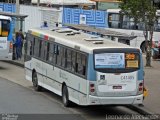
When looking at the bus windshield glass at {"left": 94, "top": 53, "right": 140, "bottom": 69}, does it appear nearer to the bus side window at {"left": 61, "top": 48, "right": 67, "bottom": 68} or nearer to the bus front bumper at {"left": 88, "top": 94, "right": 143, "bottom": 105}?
the bus front bumper at {"left": 88, "top": 94, "right": 143, "bottom": 105}

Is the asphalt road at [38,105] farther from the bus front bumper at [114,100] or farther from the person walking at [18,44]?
the person walking at [18,44]

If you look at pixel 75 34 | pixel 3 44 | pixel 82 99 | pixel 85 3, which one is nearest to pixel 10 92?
pixel 75 34

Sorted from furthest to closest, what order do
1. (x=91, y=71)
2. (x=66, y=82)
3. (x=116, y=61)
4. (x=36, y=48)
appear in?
(x=36, y=48) < (x=66, y=82) < (x=116, y=61) < (x=91, y=71)

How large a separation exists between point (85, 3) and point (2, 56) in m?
28.8

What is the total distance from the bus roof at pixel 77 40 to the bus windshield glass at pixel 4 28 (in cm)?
778

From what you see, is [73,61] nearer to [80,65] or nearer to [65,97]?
[80,65]

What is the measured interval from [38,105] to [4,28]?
39.7 ft

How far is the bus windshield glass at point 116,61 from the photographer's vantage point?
51.0ft

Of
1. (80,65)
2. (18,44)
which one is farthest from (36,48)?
(18,44)

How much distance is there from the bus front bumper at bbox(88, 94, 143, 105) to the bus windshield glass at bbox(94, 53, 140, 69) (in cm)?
89

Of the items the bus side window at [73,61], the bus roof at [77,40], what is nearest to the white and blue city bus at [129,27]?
the bus roof at [77,40]

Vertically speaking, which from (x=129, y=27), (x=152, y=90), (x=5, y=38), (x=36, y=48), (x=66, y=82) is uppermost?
(x=36, y=48)

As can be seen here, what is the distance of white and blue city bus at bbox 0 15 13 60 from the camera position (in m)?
28.7

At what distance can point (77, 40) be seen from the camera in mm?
17406
